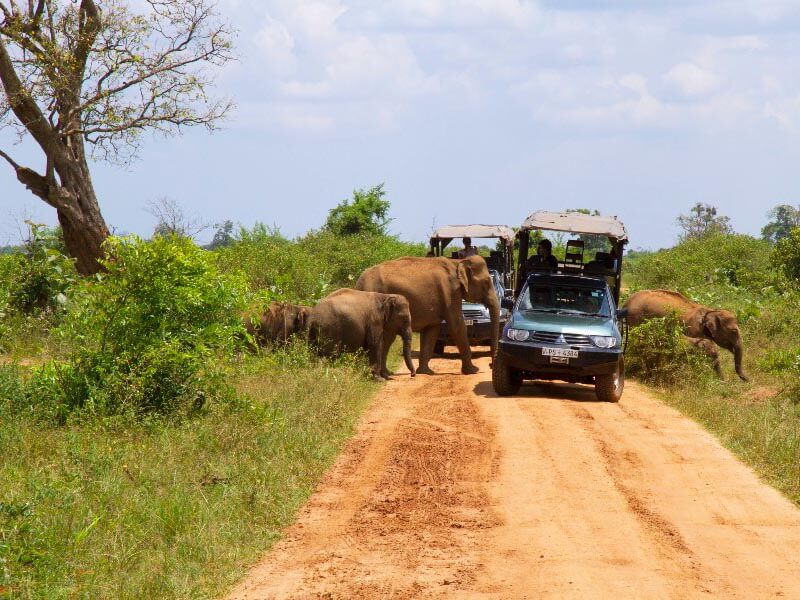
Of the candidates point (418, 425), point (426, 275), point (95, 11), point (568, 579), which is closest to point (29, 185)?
point (95, 11)

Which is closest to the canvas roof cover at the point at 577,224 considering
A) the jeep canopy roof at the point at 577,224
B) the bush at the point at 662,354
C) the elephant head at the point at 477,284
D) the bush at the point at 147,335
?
the jeep canopy roof at the point at 577,224

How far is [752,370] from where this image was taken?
20.0 metres

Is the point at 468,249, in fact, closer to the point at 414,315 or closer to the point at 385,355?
the point at 414,315

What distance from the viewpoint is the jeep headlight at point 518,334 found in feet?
49.9

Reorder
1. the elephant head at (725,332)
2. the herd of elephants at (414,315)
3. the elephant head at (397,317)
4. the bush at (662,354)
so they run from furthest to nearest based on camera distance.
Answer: the elephant head at (725,332), the elephant head at (397,317), the herd of elephants at (414,315), the bush at (662,354)

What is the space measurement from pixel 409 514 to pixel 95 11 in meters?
16.4

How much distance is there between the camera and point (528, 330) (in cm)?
1527

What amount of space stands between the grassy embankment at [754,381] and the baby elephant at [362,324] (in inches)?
152

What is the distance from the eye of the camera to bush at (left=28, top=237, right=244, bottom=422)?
11.9 meters

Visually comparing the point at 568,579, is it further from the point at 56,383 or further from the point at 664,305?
the point at 664,305

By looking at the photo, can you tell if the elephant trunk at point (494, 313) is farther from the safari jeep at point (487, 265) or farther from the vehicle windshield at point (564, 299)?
the vehicle windshield at point (564, 299)

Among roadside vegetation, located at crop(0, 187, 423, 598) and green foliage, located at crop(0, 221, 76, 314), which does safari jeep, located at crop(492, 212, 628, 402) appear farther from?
green foliage, located at crop(0, 221, 76, 314)

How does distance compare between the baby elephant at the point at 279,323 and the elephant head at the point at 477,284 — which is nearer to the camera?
the baby elephant at the point at 279,323

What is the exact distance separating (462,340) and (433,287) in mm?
1147
